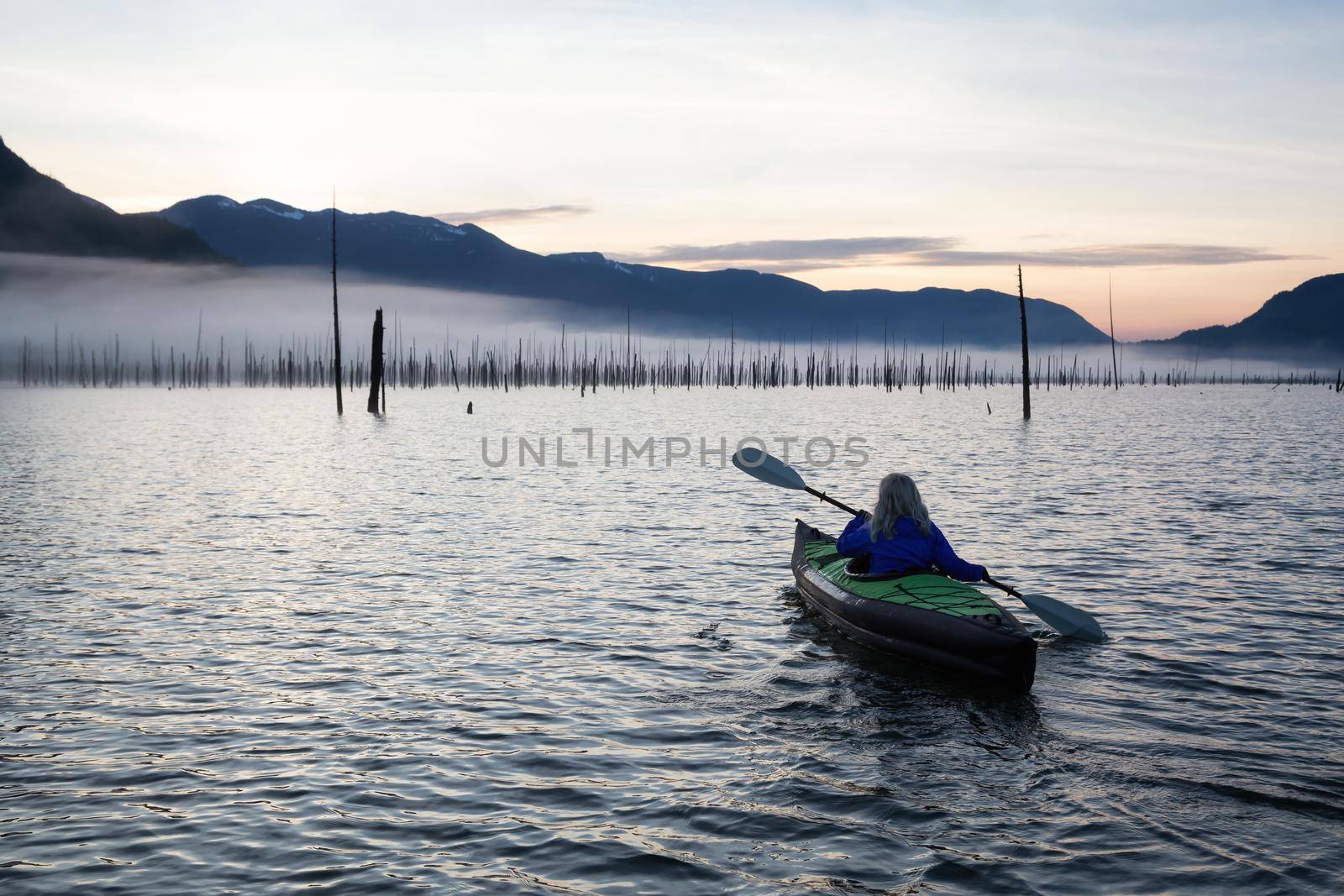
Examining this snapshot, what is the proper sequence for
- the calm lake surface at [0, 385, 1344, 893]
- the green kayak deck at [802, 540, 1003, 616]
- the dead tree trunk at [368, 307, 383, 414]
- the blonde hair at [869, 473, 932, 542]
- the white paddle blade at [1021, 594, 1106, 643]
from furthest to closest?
the dead tree trunk at [368, 307, 383, 414], the white paddle blade at [1021, 594, 1106, 643], the blonde hair at [869, 473, 932, 542], the green kayak deck at [802, 540, 1003, 616], the calm lake surface at [0, 385, 1344, 893]

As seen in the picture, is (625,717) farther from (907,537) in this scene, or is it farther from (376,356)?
(376,356)

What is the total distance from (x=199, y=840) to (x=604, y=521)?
15688 millimetres

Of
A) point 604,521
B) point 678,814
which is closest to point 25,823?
point 678,814

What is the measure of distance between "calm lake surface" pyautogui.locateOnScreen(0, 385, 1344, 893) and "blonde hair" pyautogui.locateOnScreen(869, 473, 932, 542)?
1.38 metres

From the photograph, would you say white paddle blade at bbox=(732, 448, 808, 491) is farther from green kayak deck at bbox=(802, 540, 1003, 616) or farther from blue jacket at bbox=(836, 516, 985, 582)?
blue jacket at bbox=(836, 516, 985, 582)

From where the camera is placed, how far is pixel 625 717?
28.5 ft

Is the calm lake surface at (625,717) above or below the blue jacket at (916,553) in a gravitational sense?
below

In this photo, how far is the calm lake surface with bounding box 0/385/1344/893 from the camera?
19.9 ft

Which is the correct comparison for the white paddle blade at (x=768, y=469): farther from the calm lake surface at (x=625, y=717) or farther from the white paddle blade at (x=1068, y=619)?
the white paddle blade at (x=1068, y=619)

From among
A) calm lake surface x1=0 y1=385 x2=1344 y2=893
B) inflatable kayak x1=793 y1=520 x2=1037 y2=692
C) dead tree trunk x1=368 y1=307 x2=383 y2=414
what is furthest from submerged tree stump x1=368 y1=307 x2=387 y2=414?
inflatable kayak x1=793 y1=520 x2=1037 y2=692

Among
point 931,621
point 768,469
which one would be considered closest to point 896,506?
point 931,621

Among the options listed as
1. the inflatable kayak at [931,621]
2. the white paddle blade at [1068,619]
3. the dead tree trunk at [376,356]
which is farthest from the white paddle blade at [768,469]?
the dead tree trunk at [376,356]

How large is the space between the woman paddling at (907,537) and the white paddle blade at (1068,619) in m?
1.01

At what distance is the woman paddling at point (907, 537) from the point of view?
10.9 metres
